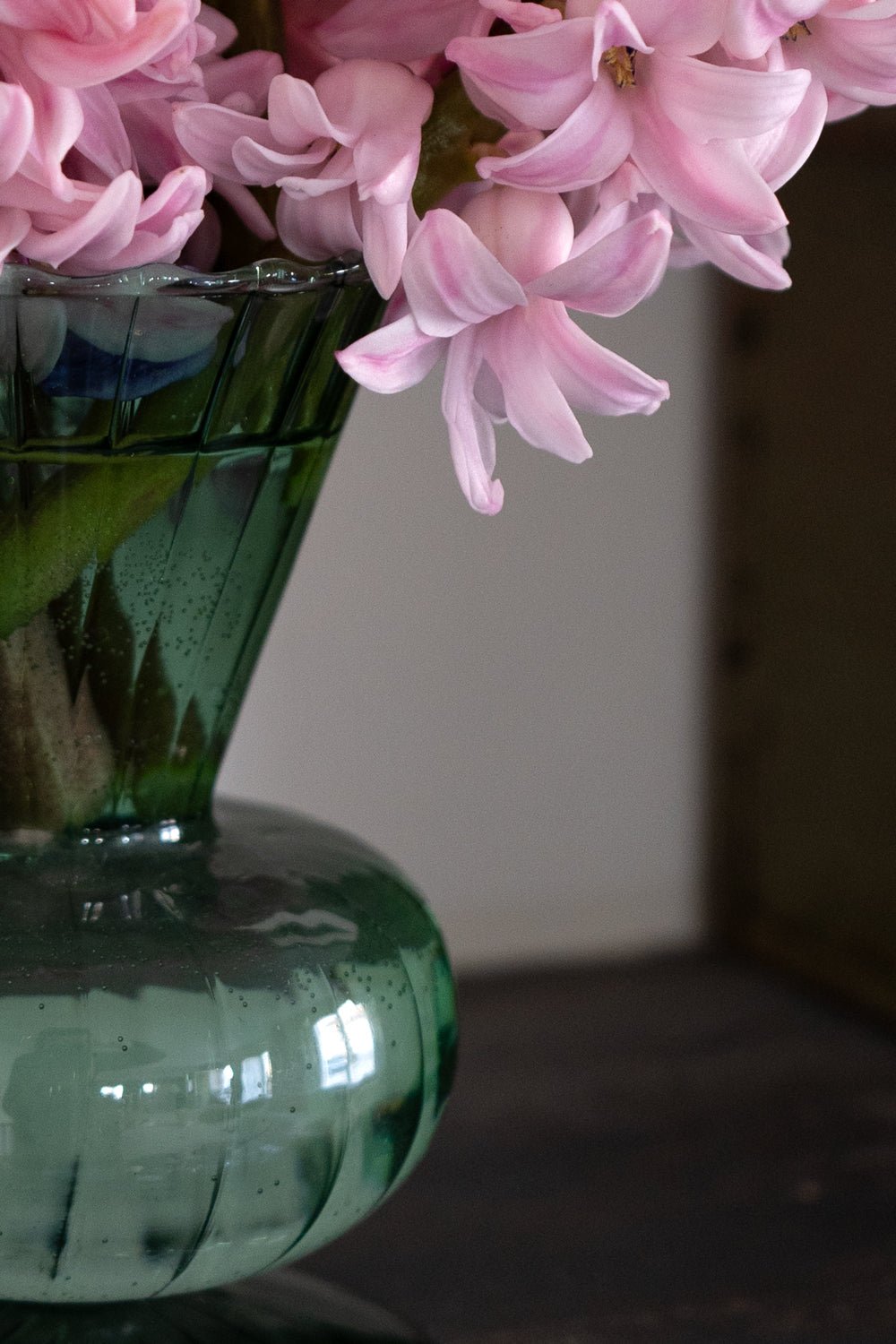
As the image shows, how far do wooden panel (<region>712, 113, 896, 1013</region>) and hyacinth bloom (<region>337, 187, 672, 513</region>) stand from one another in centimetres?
167

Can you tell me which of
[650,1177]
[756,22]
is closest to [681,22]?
[756,22]

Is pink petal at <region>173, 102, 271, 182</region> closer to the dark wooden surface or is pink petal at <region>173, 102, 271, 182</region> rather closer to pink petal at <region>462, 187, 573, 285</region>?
pink petal at <region>462, 187, 573, 285</region>

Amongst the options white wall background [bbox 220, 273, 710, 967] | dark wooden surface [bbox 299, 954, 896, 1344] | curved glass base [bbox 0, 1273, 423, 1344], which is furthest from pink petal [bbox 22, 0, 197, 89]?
white wall background [bbox 220, 273, 710, 967]

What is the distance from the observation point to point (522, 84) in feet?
0.88

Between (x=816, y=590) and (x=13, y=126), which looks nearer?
(x=13, y=126)

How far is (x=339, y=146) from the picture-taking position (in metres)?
0.29

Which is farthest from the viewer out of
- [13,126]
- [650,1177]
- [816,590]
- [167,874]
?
[816,590]

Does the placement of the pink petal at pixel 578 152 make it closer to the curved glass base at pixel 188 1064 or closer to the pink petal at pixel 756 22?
the pink petal at pixel 756 22

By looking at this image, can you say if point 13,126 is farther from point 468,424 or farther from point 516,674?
point 516,674

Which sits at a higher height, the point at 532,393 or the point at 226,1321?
the point at 532,393

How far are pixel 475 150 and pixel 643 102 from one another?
5 cm

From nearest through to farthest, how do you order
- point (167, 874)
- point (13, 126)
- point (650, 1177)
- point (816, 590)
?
1. point (13, 126)
2. point (167, 874)
3. point (650, 1177)
4. point (816, 590)

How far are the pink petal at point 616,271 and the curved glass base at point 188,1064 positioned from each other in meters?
0.14

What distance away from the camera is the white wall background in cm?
198
